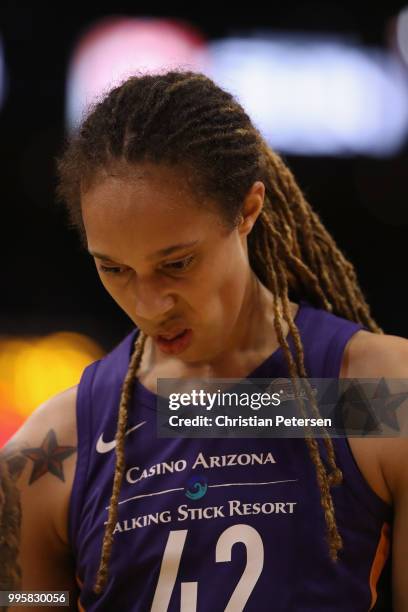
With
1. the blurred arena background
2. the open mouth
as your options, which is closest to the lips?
the open mouth

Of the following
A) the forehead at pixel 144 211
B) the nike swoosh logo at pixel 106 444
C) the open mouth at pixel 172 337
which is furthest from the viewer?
the nike swoosh logo at pixel 106 444

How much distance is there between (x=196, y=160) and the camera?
1368 millimetres

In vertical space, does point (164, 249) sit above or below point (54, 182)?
below

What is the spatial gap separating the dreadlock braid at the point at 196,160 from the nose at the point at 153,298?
0.44 ft

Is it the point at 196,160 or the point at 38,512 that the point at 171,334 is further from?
the point at 38,512

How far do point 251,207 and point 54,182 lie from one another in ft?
11.5

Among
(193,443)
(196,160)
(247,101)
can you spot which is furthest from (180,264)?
(247,101)

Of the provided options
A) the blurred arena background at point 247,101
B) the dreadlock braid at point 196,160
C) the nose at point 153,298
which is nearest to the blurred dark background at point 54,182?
the blurred arena background at point 247,101

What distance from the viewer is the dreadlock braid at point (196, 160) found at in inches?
53.7

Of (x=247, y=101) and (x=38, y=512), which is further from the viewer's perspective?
(x=247, y=101)

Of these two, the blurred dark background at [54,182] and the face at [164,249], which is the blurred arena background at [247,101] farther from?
the face at [164,249]

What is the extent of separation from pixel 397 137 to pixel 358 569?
385cm

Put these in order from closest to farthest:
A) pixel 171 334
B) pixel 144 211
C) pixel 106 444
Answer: pixel 144 211 → pixel 171 334 → pixel 106 444

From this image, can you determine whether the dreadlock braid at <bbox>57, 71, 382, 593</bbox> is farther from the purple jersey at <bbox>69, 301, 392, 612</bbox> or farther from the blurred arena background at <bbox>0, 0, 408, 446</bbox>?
the blurred arena background at <bbox>0, 0, 408, 446</bbox>
